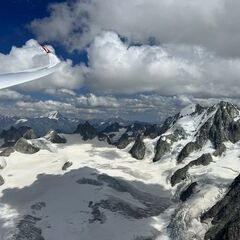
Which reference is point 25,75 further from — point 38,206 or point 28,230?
point 38,206

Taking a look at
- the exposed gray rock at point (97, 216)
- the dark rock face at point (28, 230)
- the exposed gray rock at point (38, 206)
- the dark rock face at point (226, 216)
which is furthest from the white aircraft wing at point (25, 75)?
the exposed gray rock at point (38, 206)

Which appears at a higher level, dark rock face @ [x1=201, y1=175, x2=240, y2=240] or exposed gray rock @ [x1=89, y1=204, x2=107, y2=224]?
dark rock face @ [x1=201, y1=175, x2=240, y2=240]

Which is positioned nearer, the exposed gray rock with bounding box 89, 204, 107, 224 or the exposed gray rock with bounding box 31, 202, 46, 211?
the exposed gray rock with bounding box 89, 204, 107, 224

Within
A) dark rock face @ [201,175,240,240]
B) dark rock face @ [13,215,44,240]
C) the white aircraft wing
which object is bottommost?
dark rock face @ [13,215,44,240]

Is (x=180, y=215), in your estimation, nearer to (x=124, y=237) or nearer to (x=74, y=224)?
(x=124, y=237)

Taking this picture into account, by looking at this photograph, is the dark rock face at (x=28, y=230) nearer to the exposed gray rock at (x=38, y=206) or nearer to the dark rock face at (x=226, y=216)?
the exposed gray rock at (x=38, y=206)

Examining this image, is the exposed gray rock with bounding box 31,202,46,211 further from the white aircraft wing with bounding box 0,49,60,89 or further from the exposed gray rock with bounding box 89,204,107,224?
the white aircraft wing with bounding box 0,49,60,89

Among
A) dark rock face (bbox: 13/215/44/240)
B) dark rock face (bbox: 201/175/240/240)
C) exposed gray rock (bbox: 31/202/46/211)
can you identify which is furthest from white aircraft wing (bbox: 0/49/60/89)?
exposed gray rock (bbox: 31/202/46/211)

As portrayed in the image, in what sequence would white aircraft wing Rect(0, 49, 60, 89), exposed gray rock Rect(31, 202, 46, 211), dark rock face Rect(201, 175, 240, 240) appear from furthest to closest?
exposed gray rock Rect(31, 202, 46, 211)
dark rock face Rect(201, 175, 240, 240)
white aircraft wing Rect(0, 49, 60, 89)
